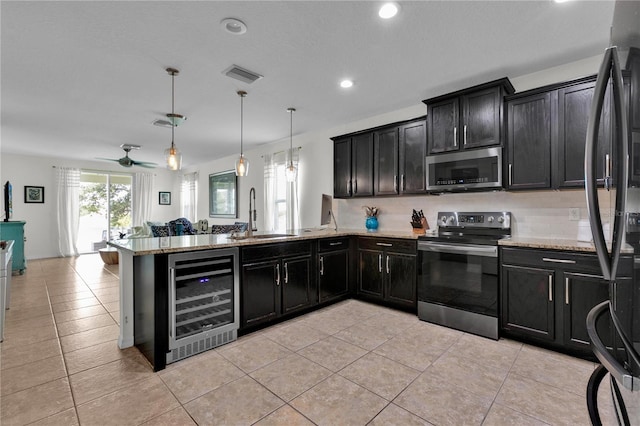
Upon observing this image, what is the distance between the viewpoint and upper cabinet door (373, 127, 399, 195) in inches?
151

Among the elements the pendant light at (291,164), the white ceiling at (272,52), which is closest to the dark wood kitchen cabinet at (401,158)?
the white ceiling at (272,52)

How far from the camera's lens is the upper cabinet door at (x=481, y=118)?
2930 millimetres

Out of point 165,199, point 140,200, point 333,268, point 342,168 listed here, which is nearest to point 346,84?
point 342,168

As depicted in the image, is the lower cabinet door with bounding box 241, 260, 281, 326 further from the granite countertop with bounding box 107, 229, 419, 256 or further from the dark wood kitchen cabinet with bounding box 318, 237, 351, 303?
the dark wood kitchen cabinet with bounding box 318, 237, 351, 303

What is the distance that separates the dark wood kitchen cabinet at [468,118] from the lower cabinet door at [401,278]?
126 cm

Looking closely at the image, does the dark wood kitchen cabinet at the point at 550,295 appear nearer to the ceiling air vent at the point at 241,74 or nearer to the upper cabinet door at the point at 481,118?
the upper cabinet door at the point at 481,118

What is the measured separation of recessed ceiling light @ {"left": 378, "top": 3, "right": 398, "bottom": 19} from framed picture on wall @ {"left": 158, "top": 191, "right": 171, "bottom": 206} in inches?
349

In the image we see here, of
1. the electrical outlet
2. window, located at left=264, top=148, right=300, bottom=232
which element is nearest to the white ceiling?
the electrical outlet

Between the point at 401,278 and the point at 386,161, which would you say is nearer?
the point at 401,278

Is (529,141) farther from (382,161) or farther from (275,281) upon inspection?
(275,281)

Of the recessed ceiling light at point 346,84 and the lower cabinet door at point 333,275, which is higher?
the recessed ceiling light at point 346,84

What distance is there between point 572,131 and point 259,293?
10.3 ft

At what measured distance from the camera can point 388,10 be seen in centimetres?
206

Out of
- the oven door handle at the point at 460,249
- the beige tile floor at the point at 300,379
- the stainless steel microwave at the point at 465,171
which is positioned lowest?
the beige tile floor at the point at 300,379
